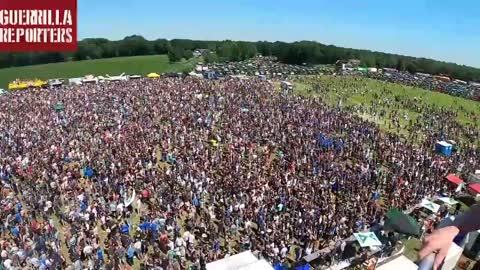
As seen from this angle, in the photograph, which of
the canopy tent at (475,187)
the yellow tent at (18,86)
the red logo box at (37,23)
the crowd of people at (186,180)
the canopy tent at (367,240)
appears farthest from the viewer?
the yellow tent at (18,86)

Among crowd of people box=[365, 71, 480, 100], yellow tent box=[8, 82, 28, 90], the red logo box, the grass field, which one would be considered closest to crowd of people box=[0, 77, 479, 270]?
the red logo box

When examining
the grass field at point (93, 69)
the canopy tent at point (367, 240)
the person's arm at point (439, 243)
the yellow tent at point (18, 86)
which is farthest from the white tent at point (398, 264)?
→ the grass field at point (93, 69)

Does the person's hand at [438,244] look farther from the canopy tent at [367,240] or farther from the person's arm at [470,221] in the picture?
the canopy tent at [367,240]

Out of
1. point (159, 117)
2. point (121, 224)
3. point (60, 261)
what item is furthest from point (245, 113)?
point (60, 261)

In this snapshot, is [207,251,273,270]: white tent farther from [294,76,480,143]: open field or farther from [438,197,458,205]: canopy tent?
[294,76,480,143]: open field

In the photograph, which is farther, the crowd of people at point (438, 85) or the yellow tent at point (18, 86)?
the crowd of people at point (438, 85)

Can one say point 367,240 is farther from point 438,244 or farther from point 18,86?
point 18,86

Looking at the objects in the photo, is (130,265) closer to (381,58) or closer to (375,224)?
(375,224)
